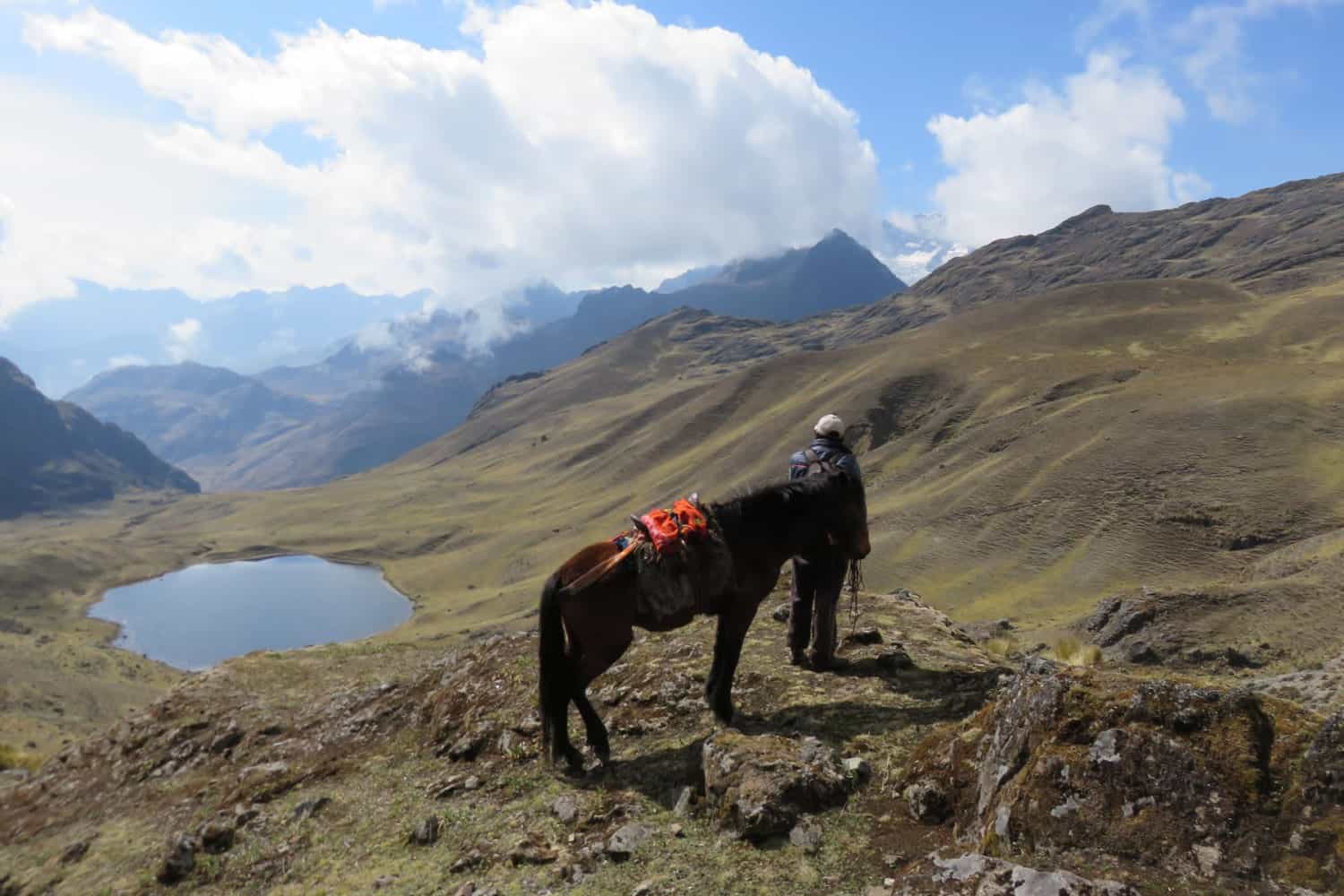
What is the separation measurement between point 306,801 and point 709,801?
5.25 m

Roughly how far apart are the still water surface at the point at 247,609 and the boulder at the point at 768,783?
94.1 meters

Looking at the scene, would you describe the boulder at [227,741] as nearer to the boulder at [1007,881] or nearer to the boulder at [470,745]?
the boulder at [470,745]

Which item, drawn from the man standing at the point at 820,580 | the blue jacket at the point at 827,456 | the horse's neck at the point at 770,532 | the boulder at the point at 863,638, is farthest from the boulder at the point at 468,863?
the boulder at the point at 863,638

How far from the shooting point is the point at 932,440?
7781cm

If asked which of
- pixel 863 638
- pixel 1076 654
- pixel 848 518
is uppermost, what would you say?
pixel 848 518

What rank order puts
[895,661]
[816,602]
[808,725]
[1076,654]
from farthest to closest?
[1076,654] → [895,661] → [816,602] → [808,725]

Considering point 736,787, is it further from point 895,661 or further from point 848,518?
point 895,661

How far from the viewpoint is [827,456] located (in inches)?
338

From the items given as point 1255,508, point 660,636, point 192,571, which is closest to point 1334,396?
point 1255,508

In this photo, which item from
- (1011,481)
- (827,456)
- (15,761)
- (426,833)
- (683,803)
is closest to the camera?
(683,803)

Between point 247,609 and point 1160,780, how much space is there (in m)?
137

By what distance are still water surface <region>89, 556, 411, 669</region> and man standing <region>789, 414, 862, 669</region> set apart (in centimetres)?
9244

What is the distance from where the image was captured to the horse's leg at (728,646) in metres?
7.41

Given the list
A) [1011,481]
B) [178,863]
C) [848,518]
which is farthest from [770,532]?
[1011,481]
